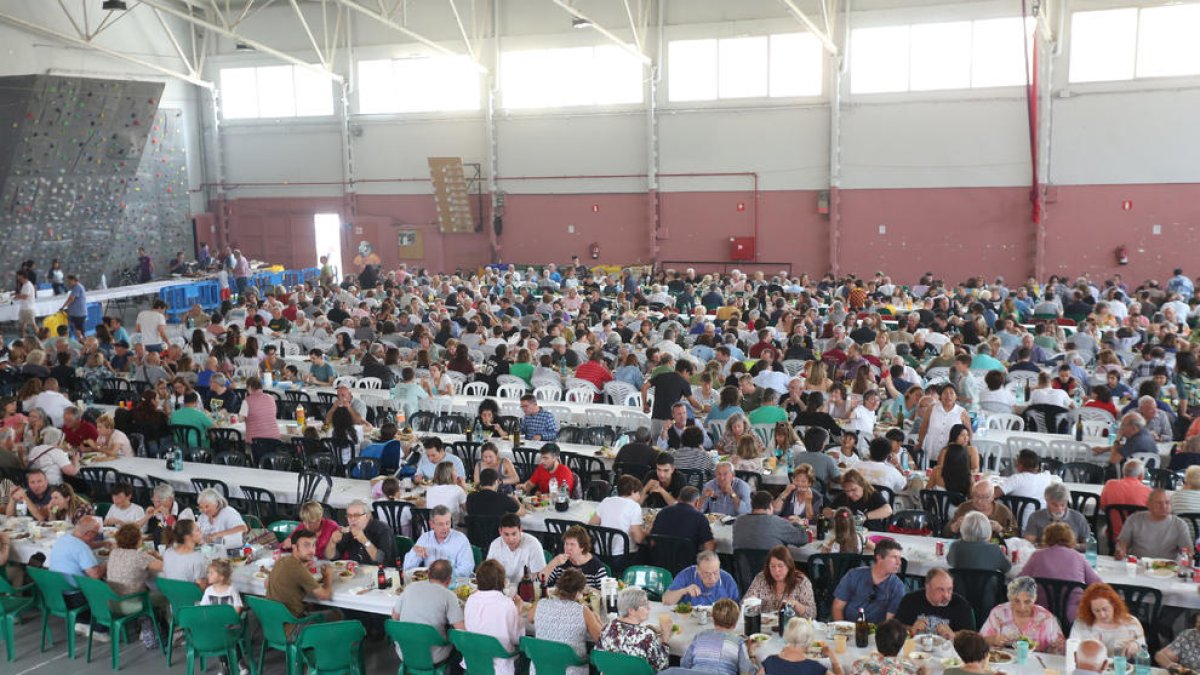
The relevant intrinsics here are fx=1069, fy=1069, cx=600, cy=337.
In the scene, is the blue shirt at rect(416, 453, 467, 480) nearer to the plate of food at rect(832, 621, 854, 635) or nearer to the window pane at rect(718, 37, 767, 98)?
the plate of food at rect(832, 621, 854, 635)

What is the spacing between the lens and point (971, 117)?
23266 mm

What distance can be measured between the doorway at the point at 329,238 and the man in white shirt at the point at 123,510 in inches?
878

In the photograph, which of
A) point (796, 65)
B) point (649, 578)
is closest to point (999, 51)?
point (796, 65)

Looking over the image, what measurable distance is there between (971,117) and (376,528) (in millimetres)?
18988

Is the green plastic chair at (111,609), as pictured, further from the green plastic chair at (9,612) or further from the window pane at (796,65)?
the window pane at (796,65)

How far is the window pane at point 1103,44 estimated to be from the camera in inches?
857

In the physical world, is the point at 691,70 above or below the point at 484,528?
above

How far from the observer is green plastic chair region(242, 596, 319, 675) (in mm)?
7125

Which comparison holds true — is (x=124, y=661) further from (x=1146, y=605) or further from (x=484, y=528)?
(x=1146, y=605)

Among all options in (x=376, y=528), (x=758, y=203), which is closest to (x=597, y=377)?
(x=376, y=528)

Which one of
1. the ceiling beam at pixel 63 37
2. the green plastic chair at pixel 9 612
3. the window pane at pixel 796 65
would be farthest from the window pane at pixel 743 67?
the green plastic chair at pixel 9 612

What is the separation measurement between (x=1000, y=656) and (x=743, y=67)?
20667 mm

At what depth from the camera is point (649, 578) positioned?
296 inches

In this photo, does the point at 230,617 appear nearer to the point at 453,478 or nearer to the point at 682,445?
the point at 453,478
